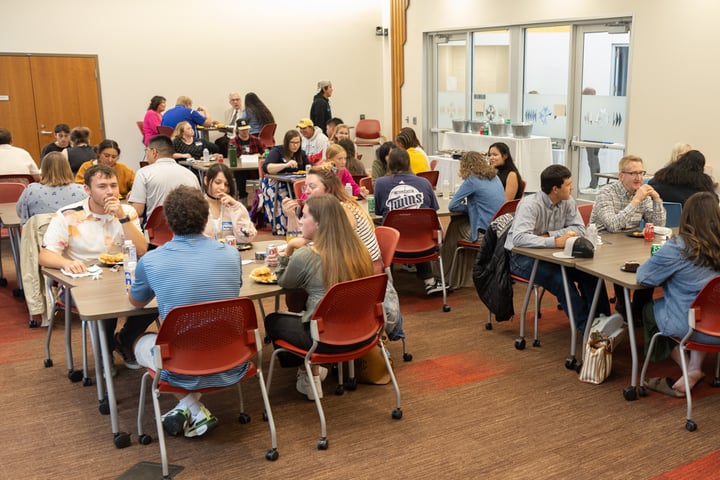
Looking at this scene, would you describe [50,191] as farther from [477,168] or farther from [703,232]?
[703,232]

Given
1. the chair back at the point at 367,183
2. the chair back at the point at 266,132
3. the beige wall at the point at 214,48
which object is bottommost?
the chair back at the point at 367,183

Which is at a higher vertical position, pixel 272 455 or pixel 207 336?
pixel 207 336

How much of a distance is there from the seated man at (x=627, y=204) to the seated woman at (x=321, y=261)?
2201mm

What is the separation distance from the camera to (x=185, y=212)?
3.41 m

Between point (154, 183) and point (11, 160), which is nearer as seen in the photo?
point (154, 183)

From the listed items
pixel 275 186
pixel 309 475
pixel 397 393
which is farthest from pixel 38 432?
pixel 275 186

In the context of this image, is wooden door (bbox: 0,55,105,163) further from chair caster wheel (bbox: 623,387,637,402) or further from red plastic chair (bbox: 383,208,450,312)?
chair caster wheel (bbox: 623,387,637,402)

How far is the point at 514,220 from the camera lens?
192 inches

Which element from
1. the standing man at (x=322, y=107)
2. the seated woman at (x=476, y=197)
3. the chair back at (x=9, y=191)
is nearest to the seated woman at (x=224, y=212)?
the seated woman at (x=476, y=197)

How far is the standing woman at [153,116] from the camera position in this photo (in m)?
11.5

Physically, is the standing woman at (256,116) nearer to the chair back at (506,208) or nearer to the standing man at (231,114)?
the standing man at (231,114)

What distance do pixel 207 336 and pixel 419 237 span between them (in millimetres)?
2694

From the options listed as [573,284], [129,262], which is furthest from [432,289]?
[129,262]

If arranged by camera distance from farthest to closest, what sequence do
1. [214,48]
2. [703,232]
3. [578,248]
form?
1. [214,48]
2. [578,248]
3. [703,232]
